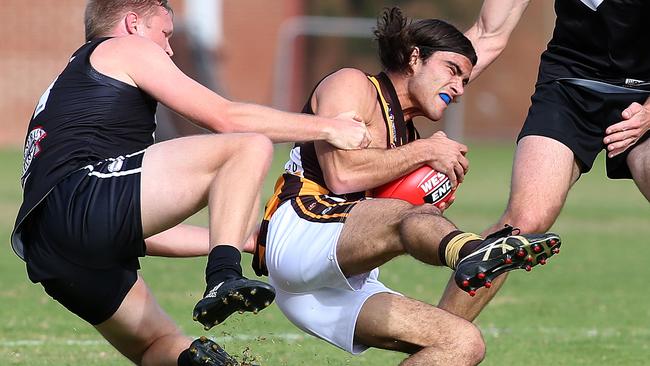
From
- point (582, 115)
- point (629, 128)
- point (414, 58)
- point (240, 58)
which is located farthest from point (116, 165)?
point (240, 58)

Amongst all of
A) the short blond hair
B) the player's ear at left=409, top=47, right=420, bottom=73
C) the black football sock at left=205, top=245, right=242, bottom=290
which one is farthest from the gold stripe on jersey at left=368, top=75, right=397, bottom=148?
the black football sock at left=205, top=245, right=242, bottom=290

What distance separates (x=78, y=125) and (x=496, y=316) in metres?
4.58

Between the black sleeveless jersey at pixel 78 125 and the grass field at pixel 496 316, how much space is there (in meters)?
1.26

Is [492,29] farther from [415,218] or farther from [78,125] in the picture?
[78,125]

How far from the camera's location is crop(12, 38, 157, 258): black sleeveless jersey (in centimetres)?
547

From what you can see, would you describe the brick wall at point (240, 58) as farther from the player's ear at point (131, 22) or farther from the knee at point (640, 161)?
the player's ear at point (131, 22)

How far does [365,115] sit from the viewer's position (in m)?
5.96

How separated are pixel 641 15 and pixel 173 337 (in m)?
3.21

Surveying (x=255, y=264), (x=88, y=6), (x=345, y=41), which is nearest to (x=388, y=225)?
(x=255, y=264)

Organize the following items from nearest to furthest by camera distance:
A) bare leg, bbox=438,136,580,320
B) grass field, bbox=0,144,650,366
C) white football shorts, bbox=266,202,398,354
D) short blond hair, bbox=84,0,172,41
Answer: white football shorts, bbox=266,202,398,354
short blond hair, bbox=84,0,172,41
bare leg, bbox=438,136,580,320
grass field, bbox=0,144,650,366

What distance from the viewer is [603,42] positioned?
7000mm

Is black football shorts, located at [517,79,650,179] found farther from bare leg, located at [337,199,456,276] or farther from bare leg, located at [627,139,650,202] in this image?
bare leg, located at [337,199,456,276]

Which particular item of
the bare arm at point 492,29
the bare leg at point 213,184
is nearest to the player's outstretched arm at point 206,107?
the bare leg at point 213,184

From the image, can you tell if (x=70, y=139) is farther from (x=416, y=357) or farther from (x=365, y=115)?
(x=416, y=357)
